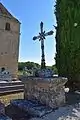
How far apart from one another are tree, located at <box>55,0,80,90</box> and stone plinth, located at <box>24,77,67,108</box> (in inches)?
89.3

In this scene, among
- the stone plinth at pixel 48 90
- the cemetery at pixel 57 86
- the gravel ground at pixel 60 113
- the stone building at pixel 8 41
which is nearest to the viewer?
the gravel ground at pixel 60 113

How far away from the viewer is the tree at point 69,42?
1031 centimetres

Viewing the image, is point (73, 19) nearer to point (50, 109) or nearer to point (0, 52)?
point (50, 109)

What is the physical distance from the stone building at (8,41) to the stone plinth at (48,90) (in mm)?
24367

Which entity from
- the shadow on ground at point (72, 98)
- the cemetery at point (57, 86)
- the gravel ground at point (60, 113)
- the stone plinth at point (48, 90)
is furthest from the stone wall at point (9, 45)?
the gravel ground at point (60, 113)

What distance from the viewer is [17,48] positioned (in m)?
35.0

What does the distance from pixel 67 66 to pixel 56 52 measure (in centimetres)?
129

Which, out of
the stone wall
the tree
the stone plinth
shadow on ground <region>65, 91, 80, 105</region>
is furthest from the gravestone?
the stone wall

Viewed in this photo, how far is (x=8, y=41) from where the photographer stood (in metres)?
33.9

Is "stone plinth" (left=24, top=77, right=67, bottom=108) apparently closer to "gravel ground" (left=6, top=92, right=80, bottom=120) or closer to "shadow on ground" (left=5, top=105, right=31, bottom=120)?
"gravel ground" (left=6, top=92, right=80, bottom=120)

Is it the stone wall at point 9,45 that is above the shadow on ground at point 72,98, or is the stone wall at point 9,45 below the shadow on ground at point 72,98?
above

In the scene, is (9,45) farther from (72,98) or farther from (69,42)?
(72,98)

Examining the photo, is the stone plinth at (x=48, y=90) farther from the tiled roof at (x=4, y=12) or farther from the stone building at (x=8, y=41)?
the tiled roof at (x=4, y=12)

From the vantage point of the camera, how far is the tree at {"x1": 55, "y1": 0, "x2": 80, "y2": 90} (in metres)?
10.3
